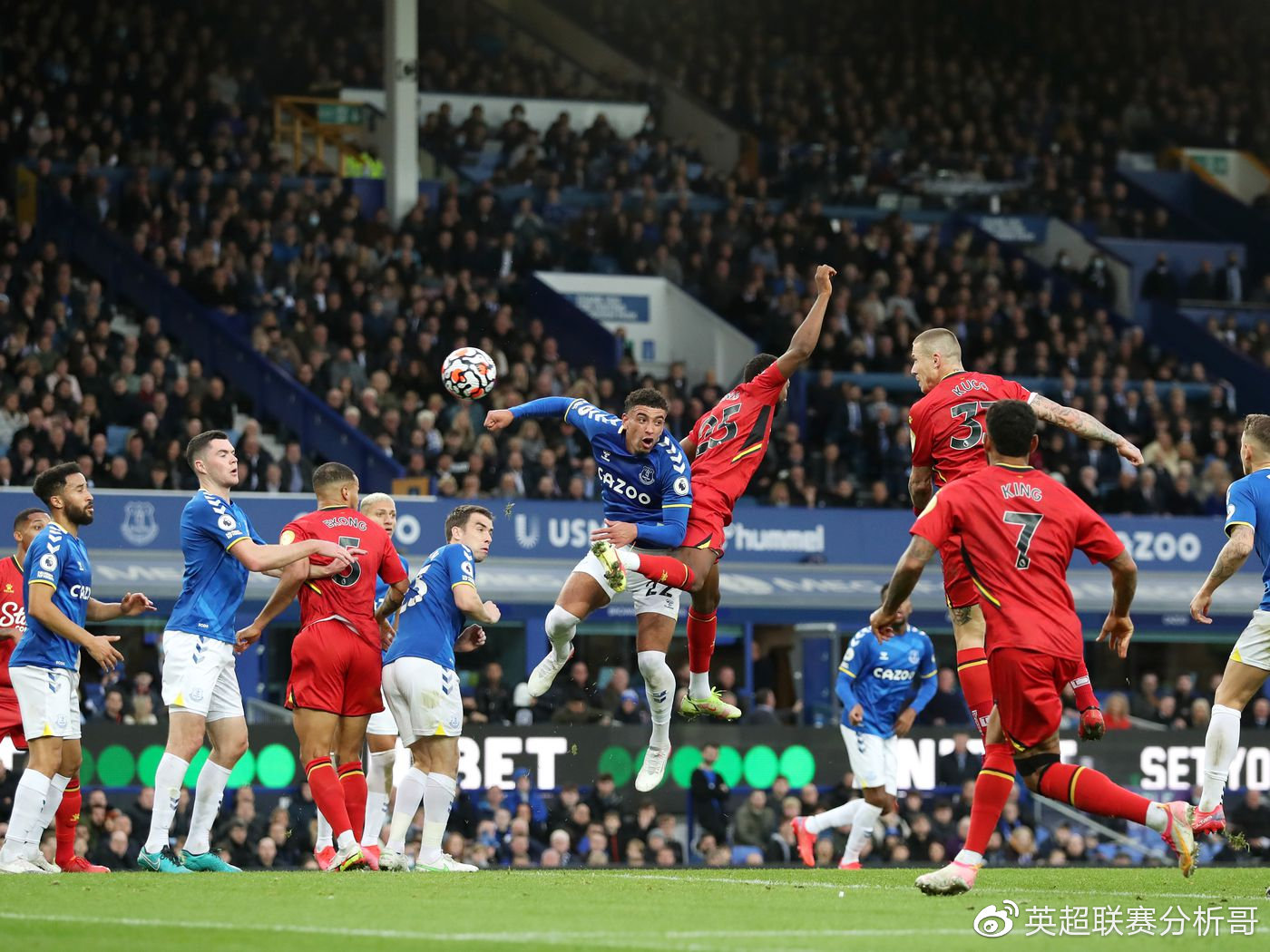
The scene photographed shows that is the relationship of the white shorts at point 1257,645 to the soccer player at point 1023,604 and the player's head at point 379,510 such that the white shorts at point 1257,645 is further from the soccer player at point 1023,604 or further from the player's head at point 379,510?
the player's head at point 379,510

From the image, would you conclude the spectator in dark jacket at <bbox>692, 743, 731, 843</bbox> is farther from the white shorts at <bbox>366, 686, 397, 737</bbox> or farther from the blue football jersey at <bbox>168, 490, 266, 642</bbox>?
the blue football jersey at <bbox>168, 490, 266, 642</bbox>

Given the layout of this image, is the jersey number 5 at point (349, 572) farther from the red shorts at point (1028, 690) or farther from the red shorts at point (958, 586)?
the red shorts at point (1028, 690)

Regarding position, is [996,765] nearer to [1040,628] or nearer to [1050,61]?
[1040,628]

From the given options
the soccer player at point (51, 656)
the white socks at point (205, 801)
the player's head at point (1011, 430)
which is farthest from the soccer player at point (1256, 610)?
the soccer player at point (51, 656)

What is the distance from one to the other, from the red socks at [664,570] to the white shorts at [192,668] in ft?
8.68

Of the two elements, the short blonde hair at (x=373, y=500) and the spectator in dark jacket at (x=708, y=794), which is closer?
the short blonde hair at (x=373, y=500)

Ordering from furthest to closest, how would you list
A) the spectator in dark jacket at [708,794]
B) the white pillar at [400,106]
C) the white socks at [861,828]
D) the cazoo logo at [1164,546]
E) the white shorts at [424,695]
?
the white pillar at [400,106] < the cazoo logo at [1164,546] < the spectator in dark jacket at [708,794] < the white socks at [861,828] < the white shorts at [424,695]

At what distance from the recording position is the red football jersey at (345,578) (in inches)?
473

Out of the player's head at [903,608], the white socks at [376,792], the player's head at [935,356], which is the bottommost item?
the white socks at [376,792]

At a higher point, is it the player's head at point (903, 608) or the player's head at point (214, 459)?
the player's head at point (214, 459)

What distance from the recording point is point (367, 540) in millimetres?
12195

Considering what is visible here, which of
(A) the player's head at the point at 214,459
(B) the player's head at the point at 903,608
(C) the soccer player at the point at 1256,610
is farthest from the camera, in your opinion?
(A) the player's head at the point at 214,459

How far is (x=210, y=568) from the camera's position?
12.1m

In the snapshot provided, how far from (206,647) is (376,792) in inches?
79.9
